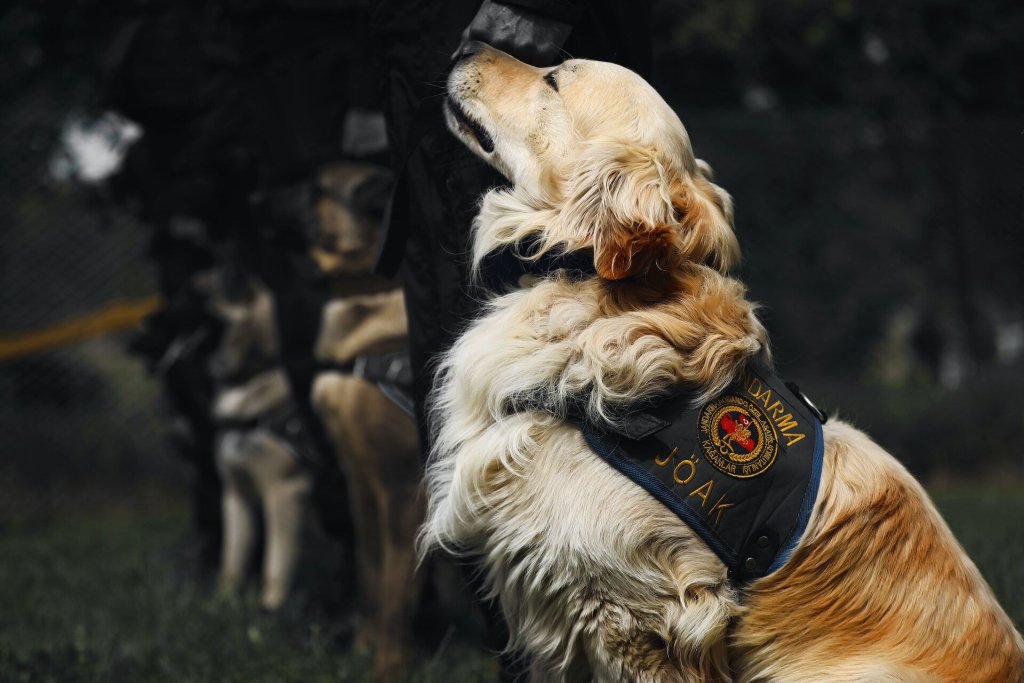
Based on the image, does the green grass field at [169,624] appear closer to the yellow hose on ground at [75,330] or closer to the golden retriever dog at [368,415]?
the golden retriever dog at [368,415]

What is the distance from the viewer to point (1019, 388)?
8.39m

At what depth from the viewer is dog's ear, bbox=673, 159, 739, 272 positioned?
2.50 metres

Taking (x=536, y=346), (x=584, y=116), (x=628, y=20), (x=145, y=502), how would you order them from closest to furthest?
1. (x=536, y=346)
2. (x=584, y=116)
3. (x=628, y=20)
4. (x=145, y=502)

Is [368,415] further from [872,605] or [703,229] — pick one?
[872,605]

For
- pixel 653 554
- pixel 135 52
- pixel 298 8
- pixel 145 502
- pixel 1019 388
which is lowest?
pixel 145 502

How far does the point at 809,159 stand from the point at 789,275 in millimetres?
1055

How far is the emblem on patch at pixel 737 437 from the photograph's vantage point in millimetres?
2281

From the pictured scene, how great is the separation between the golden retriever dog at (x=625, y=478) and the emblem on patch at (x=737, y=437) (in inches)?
2.3

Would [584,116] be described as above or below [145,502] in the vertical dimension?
above

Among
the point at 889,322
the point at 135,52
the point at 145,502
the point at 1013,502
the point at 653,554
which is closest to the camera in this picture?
the point at 653,554

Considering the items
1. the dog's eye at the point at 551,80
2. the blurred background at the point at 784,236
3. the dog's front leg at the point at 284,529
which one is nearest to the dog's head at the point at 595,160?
the dog's eye at the point at 551,80

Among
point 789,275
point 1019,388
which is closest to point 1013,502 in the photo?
point 1019,388

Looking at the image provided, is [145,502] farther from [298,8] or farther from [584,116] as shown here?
[584,116]

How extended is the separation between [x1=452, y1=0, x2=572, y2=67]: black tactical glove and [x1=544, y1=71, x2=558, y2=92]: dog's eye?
0.20 feet
